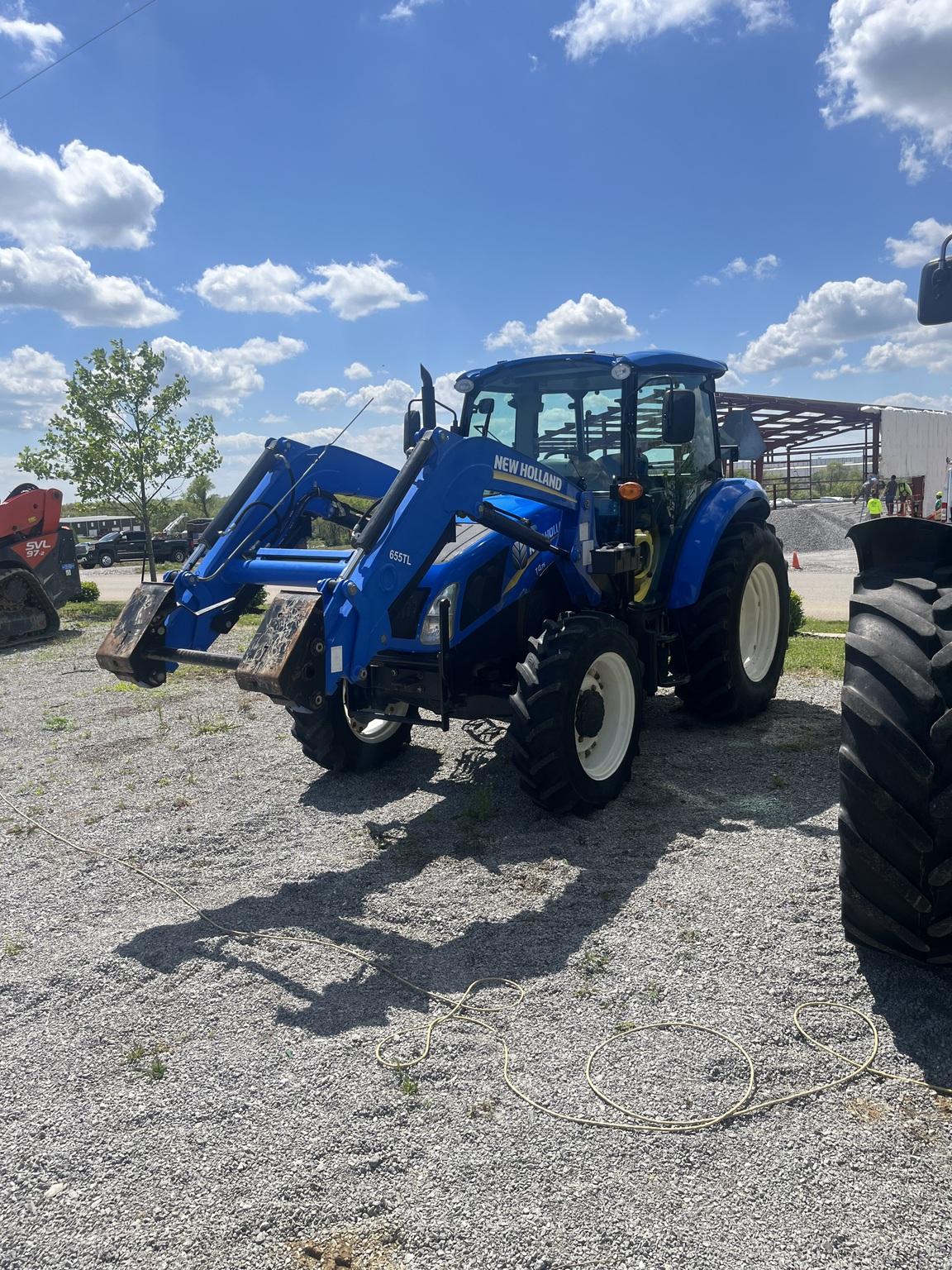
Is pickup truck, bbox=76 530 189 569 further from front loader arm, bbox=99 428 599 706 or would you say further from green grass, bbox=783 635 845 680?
front loader arm, bbox=99 428 599 706

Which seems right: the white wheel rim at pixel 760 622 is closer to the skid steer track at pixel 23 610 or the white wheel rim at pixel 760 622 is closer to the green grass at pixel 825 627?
the green grass at pixel 825 627

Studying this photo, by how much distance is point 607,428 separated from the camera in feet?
20.9

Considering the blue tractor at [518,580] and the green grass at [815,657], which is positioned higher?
the blue tractor at [518,580]

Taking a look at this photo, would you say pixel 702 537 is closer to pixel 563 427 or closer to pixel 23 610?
pixel 563 427

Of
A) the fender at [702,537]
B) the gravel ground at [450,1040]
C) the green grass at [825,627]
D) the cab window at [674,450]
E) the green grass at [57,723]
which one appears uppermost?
the cab window at [674,450]

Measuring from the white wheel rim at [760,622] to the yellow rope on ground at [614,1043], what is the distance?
14.9 ft

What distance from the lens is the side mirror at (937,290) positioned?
3.28 meters

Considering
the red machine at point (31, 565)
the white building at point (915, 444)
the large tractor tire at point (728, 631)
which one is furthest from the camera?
the white building at point (915, 444)

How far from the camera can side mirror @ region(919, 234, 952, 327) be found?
3.28 metres

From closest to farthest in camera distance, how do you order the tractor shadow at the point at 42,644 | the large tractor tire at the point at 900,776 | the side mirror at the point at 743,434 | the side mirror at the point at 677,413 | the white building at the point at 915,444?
the large tractor tire at the point at 900,776, the side mirror at the point at 677,413, the side mirror at the point at 743,434, the tractor shadow at the point at 42,644, the white building at the point at 915,444

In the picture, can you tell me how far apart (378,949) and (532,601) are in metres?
2.67

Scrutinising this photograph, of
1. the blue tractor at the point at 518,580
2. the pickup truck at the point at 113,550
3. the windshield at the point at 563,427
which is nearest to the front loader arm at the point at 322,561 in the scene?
the blue tractor at the point at 518,580

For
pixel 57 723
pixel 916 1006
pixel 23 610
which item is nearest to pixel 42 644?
pixel 23 610

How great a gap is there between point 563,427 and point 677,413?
3.11 ft
